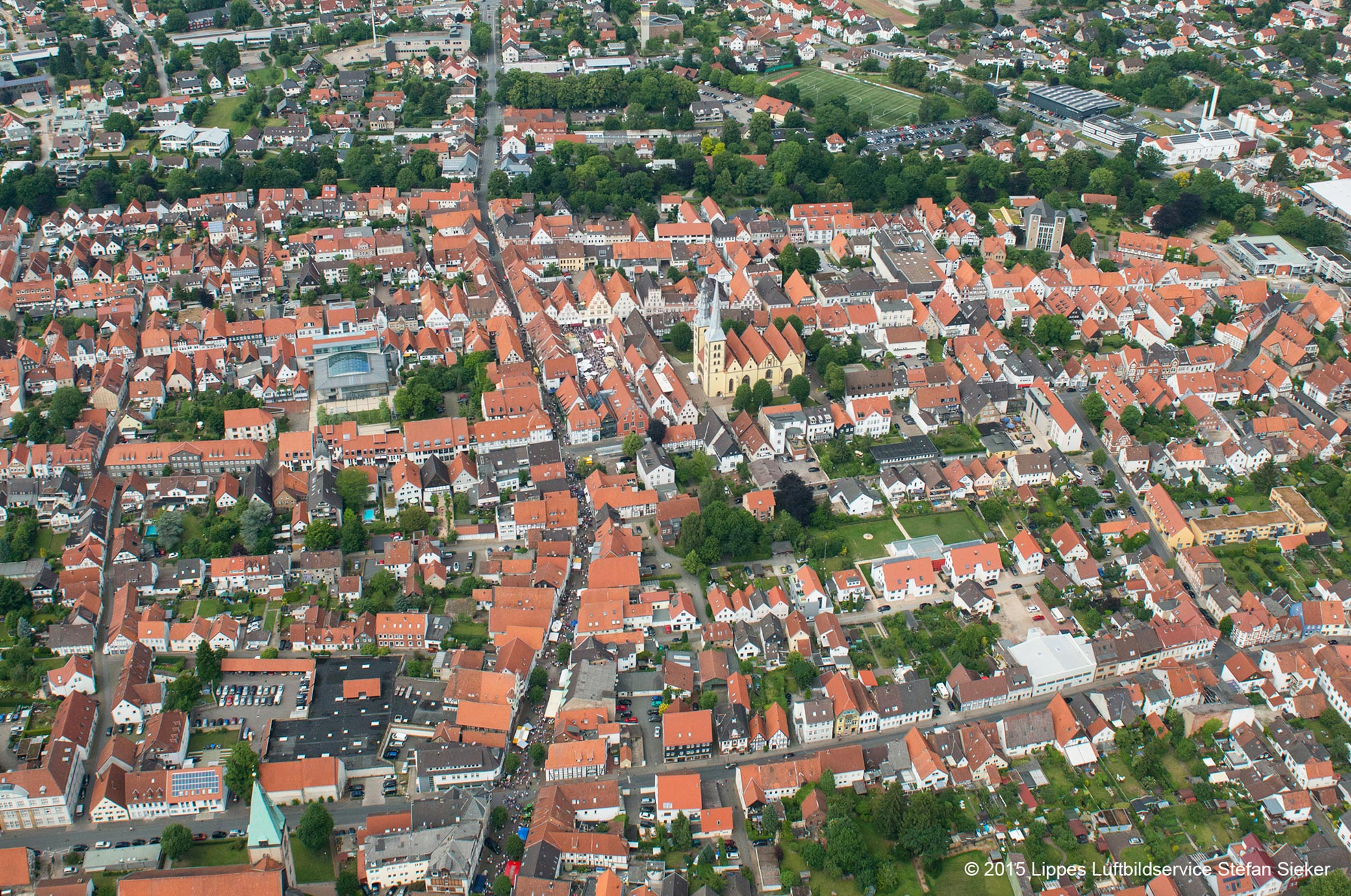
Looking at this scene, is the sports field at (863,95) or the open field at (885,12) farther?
the open field at (885,12)

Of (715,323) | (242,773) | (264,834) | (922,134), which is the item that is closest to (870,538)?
(715,323)

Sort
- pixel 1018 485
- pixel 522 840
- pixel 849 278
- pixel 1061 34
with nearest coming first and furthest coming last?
1. pixel 522 840
2. pixel 1018 485
3. pixel 849 278
4. pixel 1061 34

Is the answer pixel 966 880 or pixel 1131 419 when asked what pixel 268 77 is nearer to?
pixel 1131 419

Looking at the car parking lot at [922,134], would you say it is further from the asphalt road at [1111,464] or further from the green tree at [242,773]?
the green tree at [242,773]

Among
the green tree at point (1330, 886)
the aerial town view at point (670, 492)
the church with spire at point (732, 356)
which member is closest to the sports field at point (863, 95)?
the aerial town view at point (670, 492)

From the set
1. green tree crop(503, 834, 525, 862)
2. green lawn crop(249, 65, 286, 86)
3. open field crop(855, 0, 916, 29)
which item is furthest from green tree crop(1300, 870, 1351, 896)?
open field crop(855, 0, 916, 29)

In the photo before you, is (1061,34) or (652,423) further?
(1061,34)

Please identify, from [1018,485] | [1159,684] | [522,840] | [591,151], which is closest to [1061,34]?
[591,151]

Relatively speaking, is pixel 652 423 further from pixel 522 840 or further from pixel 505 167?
pixel 505 167
